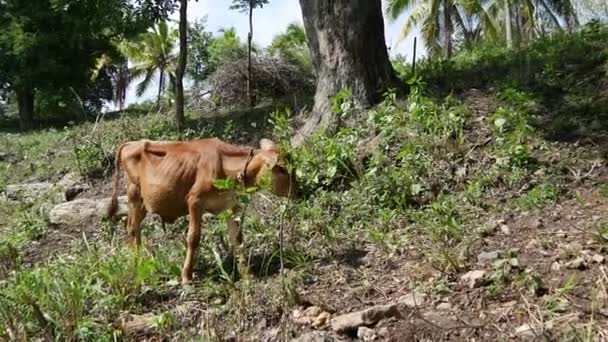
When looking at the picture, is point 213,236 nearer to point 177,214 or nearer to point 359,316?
point 177,214

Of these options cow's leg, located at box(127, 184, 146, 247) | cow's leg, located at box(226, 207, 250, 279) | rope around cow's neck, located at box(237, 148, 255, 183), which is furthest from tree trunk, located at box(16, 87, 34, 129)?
rope around cow's neck, located at box(237, 148, 255, 183)

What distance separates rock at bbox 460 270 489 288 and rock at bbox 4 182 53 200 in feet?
22.9

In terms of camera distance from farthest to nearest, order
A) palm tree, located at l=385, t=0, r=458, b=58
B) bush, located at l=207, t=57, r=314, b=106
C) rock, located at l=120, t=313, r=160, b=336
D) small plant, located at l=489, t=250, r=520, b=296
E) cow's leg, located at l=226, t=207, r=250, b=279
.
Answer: palm tree, located at l=385, t=0, r=458, b=58 → bush, located at l=207, t=57, r=314, b=106 → cow's leg, located at l=226, t=207, r=250, b=279 → rock, located at l=120, t=313, r=160, b=336 → small plant, located at l=489, t=250, r=520, b=296

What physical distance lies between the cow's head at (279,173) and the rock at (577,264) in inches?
79.4

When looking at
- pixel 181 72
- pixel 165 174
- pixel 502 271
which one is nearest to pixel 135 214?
pixel 165 174

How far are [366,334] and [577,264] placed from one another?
146 cm

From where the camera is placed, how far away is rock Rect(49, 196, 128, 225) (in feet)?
27.6

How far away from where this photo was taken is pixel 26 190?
10.3 m

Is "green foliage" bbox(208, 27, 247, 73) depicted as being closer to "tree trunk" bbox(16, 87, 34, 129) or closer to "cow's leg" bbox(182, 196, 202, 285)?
"tree trunk" bbox(16, 87, 34, 129)

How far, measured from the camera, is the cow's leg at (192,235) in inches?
219

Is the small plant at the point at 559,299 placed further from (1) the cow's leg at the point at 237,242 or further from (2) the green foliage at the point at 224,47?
(2) the green foliage at the point at 224,47

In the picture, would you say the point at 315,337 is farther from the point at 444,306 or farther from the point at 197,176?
the point at 197,176

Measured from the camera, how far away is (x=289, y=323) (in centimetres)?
477

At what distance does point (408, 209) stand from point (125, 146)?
2.56 m
